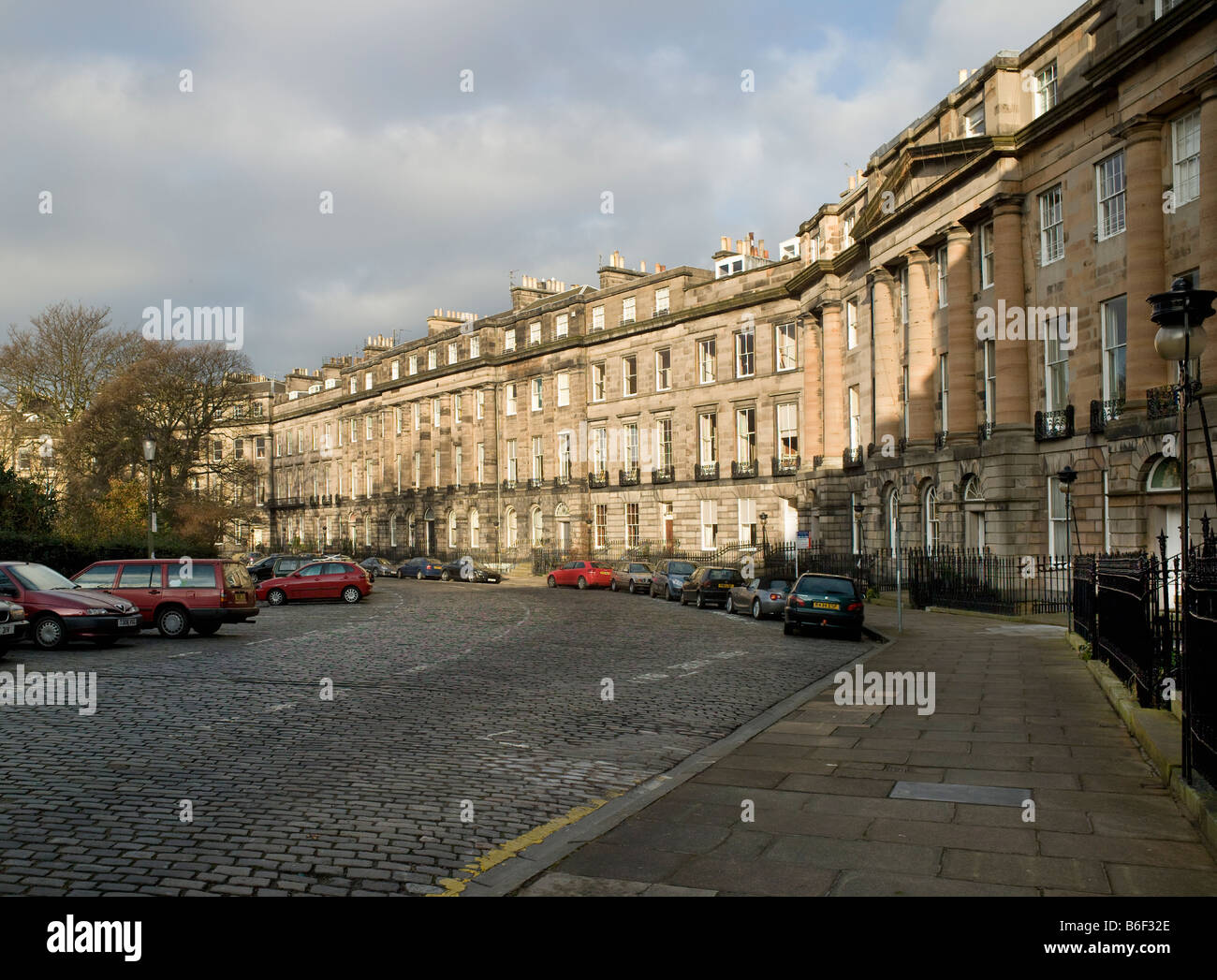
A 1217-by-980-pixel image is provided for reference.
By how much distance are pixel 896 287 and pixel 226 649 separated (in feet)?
95.9

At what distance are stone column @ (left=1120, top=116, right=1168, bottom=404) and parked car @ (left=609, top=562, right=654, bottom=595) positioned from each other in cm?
2161

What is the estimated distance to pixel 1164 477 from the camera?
2628 cm

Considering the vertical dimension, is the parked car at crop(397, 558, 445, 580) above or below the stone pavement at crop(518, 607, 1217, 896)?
below

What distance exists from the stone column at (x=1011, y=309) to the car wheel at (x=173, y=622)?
935 inches

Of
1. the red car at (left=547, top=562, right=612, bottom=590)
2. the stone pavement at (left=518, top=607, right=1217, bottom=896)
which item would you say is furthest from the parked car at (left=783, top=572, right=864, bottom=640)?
the red car at (left=547, top=562, right=612, bottom=590)

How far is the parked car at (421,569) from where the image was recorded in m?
61.6

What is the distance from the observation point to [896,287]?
4009cm

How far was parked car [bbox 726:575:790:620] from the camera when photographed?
28797 millimetres

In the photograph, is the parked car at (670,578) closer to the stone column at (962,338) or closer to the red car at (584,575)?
the red car at (584,575)

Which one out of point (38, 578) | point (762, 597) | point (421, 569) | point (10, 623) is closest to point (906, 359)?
point (762, 597)

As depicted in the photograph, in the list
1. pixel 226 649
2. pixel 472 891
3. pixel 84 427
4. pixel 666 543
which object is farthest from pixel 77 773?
pixel 666 543

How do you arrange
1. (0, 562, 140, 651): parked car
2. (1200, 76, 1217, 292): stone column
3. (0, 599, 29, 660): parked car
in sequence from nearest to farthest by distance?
(0, 599, 29, 660): parked car < (0, 562, 140, 651): parked car < (1200, 76, 1217, 292): stone column

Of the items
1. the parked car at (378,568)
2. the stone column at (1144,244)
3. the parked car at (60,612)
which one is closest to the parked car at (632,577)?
the stone column at (1144,244)

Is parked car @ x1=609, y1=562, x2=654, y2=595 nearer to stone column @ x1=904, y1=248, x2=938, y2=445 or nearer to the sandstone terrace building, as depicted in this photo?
the sandstone terrace building
